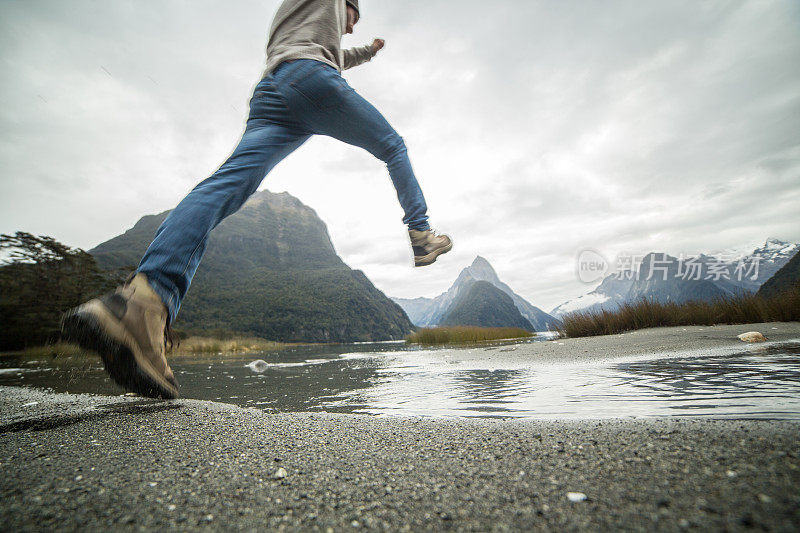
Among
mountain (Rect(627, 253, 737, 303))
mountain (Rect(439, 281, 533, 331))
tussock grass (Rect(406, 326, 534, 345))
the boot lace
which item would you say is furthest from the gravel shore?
mountain (Rect(439, 281, 533, 331))

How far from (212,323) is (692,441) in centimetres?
6415

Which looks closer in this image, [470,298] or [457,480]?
[457,480]

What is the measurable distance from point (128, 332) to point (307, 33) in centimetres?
178

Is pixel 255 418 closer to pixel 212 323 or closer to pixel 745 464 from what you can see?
pixel 745 464

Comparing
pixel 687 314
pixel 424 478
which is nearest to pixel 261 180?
pixel 424 478

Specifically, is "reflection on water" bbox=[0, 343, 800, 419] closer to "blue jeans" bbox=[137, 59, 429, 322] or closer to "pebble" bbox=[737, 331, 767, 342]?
"blue jeans" bbox=[137, 59, 429, 322]

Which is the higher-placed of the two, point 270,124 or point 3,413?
point 270,124

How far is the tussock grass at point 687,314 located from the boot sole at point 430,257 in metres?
7.28

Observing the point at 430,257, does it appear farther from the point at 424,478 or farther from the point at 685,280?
the point at 685,280

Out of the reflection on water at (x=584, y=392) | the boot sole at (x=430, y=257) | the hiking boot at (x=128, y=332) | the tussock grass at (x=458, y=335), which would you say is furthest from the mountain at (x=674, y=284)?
the hiking boot at (x=128, y=332)

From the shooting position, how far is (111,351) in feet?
4.27

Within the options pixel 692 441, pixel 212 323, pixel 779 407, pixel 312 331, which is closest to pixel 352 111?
pixel 692 441

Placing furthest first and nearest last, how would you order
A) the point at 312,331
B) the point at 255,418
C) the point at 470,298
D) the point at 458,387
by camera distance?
1. the point at 470,298
2. the point at 312,331
3. the point at 458,387
4. the point at 255,418

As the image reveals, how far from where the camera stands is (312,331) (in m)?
72.6
